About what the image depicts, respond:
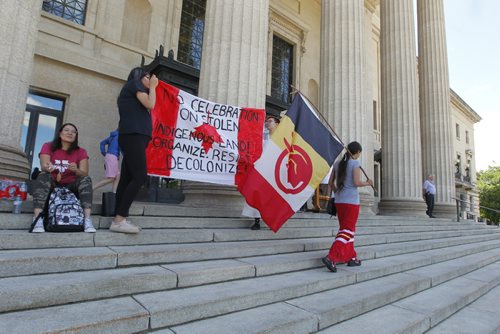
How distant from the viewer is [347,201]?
430cm

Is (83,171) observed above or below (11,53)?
below

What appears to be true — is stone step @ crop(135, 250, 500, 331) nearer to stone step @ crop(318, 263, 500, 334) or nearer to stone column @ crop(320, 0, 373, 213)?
stone step @ crop(318, 263, 500, 334)

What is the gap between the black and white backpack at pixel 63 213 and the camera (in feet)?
10.5

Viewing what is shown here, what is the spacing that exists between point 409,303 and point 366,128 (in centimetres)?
693

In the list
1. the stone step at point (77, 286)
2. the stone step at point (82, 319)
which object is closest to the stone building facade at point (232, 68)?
the stone step at point (77, 286)

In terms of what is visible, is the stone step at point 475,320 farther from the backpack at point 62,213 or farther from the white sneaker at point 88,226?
the backpack at point 62,213

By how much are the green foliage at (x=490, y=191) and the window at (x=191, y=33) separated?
47333 millimetres

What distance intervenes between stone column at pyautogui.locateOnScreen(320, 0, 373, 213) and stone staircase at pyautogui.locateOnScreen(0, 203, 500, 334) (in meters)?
5.10

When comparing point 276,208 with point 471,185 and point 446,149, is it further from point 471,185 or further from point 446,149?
point 471,185

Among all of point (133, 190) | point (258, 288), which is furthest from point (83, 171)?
point (258, 288)

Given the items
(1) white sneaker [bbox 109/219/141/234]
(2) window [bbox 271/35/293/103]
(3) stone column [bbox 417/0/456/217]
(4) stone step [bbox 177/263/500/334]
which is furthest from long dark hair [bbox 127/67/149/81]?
(3) stone column [bbox 417/0/456/217]

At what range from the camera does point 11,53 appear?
177 inches

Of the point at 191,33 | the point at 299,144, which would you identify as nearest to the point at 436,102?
the point at 191,33

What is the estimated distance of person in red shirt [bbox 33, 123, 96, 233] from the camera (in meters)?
3.44
